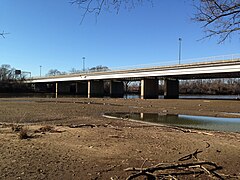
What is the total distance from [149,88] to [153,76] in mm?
7485

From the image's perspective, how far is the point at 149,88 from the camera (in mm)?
75562

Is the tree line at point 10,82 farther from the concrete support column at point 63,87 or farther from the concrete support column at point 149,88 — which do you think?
the concrete support column at point 149,88

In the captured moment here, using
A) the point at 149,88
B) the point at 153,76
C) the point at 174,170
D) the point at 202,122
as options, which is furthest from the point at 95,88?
the point at 174,170

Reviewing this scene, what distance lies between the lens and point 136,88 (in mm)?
166750

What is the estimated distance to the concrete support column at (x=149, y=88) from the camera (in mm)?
74062

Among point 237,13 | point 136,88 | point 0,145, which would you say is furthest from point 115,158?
point 136,88

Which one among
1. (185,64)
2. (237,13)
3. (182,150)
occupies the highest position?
(185,64)

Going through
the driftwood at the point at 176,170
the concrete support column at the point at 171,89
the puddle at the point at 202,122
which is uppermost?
the concrete support column at the point at 171,89

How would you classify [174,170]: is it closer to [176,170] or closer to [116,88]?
[176,170]

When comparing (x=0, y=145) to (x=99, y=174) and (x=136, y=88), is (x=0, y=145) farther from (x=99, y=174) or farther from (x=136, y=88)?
(x=136, y=88)

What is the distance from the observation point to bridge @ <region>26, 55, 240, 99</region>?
5084 cm

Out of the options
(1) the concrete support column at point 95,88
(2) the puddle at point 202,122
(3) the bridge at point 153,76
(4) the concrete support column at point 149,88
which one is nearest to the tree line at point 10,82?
(3) the bridge at point 153,76

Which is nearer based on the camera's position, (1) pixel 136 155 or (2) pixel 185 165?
(2) pixel 185 165

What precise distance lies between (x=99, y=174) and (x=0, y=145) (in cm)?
405
